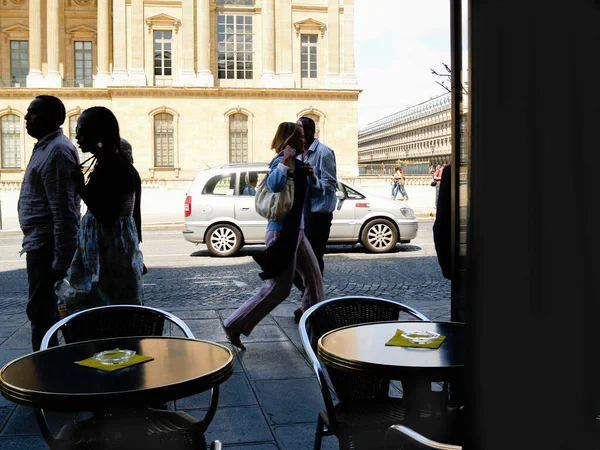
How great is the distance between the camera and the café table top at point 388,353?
268cm

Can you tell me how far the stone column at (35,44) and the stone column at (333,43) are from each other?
1768 cm

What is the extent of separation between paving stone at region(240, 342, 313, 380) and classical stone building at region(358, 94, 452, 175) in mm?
38449

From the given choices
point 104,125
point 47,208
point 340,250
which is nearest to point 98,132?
point 104,125

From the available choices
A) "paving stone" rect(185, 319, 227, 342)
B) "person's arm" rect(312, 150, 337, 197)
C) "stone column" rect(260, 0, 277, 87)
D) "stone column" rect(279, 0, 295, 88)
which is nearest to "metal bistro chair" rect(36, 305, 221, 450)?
"paving stone" rect(185, 319, 227, 342)

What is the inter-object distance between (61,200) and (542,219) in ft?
12.1

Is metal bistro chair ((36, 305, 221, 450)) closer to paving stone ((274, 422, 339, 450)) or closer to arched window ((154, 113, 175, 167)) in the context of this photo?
paving stone ((274, 422, 339, 450))

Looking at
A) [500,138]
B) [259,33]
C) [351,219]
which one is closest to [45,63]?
[259,33]

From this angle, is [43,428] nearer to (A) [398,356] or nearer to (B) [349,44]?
(A) [398,356]

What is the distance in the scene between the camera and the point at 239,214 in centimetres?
1332

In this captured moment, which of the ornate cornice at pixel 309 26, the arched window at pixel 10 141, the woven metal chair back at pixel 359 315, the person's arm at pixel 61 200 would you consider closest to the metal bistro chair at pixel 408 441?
the woven metal chair back at pixel 359 315

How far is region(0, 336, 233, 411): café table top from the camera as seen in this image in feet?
7.98

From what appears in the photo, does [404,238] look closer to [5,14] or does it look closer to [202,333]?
[202,333]

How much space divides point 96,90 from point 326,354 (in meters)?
43.4

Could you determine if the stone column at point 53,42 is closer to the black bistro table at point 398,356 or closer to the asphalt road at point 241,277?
the asphalt road at point 241,277
